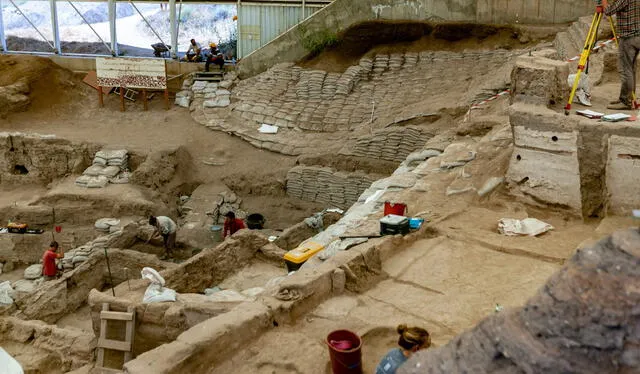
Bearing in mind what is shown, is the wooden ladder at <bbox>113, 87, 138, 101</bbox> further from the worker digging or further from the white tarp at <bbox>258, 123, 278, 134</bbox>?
the worker digging

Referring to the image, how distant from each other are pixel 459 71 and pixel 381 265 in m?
9.15

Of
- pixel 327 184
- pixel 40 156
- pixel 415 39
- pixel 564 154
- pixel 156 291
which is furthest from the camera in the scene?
pixel 415 39

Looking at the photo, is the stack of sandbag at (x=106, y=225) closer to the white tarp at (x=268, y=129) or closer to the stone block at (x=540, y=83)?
the white tarp at (x=268, y=129)

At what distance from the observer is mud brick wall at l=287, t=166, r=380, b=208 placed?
12375 mm

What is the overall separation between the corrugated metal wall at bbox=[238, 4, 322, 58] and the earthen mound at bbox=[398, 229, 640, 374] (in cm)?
1417

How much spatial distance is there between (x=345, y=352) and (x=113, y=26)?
47.8 ft

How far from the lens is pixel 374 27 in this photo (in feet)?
50.1

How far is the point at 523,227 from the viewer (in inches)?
240

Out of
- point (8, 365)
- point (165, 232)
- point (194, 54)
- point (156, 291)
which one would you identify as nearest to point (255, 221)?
point (165, 232)

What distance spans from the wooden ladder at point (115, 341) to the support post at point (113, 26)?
11.3 metres

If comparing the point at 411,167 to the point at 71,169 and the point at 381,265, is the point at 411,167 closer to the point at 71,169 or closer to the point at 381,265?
the point at 381,265

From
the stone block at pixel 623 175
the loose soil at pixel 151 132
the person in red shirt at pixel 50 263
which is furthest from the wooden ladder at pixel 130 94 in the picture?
the stone block at pixel 623 175

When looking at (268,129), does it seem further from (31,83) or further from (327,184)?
(31,83)

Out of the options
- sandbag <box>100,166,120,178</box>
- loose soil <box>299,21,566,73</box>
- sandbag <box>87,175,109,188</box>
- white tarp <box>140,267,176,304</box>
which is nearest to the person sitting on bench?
loose soil <box>299,21,566,73</box>
